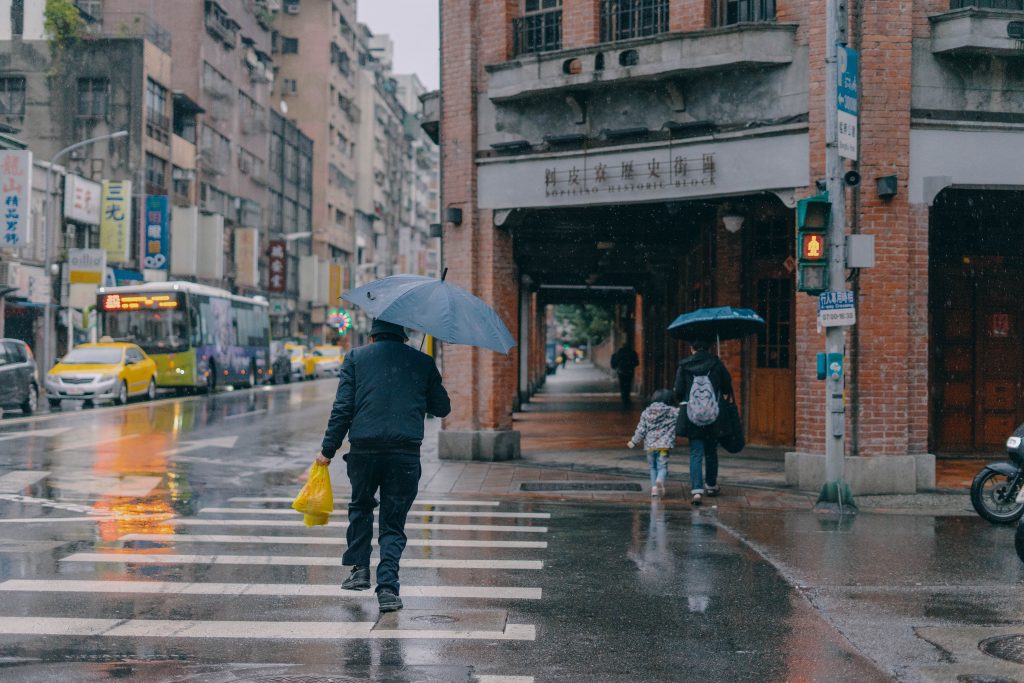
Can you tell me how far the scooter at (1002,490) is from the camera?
11.8 meters

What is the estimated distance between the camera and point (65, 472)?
15.7 meters

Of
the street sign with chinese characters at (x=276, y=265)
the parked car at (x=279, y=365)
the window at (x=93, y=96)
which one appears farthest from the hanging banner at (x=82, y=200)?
the street sign with chinese characters at (x=276, y=265)

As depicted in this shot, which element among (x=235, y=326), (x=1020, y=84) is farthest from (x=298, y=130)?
(x=1020, y=84)

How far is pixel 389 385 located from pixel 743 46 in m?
9.55

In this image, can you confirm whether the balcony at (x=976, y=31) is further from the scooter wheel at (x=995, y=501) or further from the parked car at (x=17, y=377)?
the parked car at (x=17, y=377)

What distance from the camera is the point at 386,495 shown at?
7.89m

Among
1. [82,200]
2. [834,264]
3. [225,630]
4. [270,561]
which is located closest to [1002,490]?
[834,264]

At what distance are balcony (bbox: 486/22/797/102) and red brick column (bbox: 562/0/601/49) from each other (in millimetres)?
478

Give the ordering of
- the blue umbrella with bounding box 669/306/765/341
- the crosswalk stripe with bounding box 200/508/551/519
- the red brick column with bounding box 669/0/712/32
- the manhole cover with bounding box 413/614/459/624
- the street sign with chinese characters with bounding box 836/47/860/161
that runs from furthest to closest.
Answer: the red brick column with bounding box 669/0/712/32 < the blue umbrella with bounding box 669/306/765/341 < the street sign with chinese characters with bounding box 836/47/860/161 < the crosswalk stripe with bounding box 200/508/551/519 < the manhole cover with bounding box 413/614/459/624

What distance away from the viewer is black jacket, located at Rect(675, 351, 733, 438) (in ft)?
46.4

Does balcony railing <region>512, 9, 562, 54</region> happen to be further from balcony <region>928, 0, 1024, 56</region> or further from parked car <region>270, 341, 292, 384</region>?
parked car <region>270, 341, 292, 384</region>

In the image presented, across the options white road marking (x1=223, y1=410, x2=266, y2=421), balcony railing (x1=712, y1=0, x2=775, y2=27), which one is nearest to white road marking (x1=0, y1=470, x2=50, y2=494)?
balcony railing (x1=712, y1=0, x2=775, y2=27)

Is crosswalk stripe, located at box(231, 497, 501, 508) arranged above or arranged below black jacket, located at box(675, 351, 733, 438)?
below

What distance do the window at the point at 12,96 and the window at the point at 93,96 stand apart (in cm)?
262
